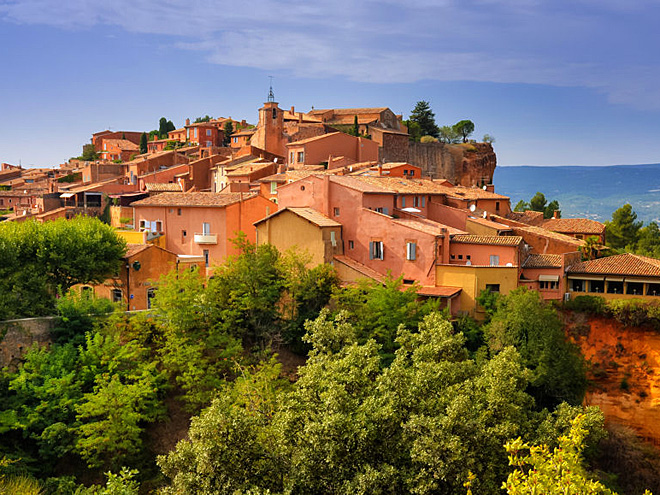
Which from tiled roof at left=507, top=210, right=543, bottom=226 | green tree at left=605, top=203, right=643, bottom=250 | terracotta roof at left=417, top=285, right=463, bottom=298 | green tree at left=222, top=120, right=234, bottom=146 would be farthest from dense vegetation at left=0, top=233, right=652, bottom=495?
green tree at left=222, top=120, right=234, bottom=146

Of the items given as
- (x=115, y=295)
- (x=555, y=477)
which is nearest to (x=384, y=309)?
(x=115, y=295)

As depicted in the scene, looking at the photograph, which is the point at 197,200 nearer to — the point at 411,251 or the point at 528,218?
the point at 411,251

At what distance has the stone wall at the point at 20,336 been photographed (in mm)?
25094

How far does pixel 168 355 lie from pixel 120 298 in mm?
8291

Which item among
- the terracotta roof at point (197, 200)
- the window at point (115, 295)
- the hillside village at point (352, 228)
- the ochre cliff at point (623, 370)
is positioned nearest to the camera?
the ochre cliff at point (623, 370)

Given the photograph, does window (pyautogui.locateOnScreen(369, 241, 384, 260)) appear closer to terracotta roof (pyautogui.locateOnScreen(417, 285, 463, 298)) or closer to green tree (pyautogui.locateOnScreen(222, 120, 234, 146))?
terracotta roof (pyautogui.locateOnScreen(417, 285, 463, 298))

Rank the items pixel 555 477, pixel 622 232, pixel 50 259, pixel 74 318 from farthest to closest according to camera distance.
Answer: pixel 622 232 → pixel 50 259 → pixel 74 318 → pixel 555 477

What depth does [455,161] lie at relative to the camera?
6644 cm

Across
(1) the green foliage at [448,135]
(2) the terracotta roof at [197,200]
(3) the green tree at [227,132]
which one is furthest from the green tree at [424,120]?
(2) the terracotta roof at [197,200]

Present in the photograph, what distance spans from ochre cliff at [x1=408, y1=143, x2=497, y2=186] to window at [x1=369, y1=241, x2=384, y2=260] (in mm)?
31677

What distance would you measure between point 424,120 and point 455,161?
12.5 meters

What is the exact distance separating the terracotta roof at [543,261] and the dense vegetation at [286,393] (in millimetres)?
2630

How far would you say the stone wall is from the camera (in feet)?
82.3

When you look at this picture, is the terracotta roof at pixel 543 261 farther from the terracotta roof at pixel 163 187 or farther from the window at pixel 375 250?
the terracotta roof at pixel 163 187
